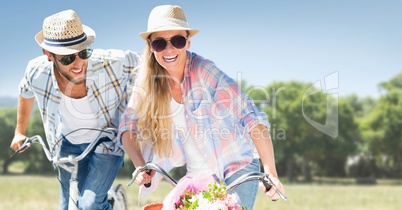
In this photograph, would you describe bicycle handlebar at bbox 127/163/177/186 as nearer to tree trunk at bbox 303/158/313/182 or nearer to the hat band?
the hat band

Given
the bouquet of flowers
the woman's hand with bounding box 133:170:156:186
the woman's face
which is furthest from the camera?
the woman's face

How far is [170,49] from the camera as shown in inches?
149

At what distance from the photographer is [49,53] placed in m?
4.44

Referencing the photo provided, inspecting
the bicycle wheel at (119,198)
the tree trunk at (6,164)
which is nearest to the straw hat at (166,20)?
the bicycle wheel at (119,198)

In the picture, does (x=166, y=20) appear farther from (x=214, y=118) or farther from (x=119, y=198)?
(x=119, y=198)

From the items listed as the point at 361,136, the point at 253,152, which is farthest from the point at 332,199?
the point at 253,152

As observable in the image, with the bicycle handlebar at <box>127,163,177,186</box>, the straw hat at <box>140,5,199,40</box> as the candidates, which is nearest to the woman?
the straw hat at <box>140,5,199,40</box>

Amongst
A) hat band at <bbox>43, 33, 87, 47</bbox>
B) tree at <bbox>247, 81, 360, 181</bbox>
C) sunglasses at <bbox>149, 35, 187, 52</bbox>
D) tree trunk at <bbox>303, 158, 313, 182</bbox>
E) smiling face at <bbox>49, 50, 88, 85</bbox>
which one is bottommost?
tree trunk at <bbox>303, 158, 313, 182</bbox>

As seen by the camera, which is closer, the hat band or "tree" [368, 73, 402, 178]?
the hat band

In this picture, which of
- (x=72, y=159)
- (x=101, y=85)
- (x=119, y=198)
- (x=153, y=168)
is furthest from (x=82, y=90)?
(x=153, y=168)

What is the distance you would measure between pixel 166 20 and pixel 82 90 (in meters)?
1.08

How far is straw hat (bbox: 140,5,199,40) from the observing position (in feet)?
12.4

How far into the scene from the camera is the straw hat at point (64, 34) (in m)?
4.27

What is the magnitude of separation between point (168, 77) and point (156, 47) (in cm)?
27
